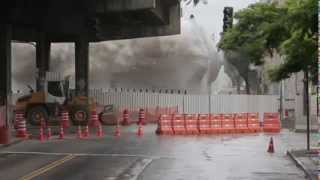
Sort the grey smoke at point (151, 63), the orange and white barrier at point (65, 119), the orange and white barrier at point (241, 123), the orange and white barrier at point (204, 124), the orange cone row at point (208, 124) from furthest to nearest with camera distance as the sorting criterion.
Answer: the grey smoke at point (151, 63) < the orange and white barrier at point (65, 119) < the orange and white barrier at point (241, 123) < the orange and white barrier at point (204, 124) < the orange cone row at point (208, 124)

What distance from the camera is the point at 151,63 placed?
97.2m

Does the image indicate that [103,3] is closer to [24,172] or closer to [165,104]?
[165,104]

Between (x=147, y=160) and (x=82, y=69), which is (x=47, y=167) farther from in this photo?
(x=82, y=69)

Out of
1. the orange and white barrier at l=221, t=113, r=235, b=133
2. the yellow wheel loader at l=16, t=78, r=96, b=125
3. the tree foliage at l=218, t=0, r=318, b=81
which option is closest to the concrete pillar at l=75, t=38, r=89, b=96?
the yellow wheel loader at l=16, t=78, r=96, b=125

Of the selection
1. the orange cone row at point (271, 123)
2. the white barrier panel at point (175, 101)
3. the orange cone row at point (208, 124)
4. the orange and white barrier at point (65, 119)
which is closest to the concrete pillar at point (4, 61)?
the orange and white barrier at point (65, 119)

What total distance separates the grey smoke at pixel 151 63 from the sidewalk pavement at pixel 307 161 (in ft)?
233

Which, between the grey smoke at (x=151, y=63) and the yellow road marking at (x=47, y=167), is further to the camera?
the grey smoke at (x=151, y=63)

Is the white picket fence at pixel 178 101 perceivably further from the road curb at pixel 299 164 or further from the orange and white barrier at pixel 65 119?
the road curb at pixel 299 164

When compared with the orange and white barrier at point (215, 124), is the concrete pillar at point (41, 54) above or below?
above

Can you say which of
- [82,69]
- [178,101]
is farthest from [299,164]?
[178,101]

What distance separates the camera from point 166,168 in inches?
821

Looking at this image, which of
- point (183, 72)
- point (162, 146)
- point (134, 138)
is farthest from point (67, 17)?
point (183, 72)

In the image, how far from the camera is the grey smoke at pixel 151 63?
9694 centimetres

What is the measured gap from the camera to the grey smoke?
9694 cm
